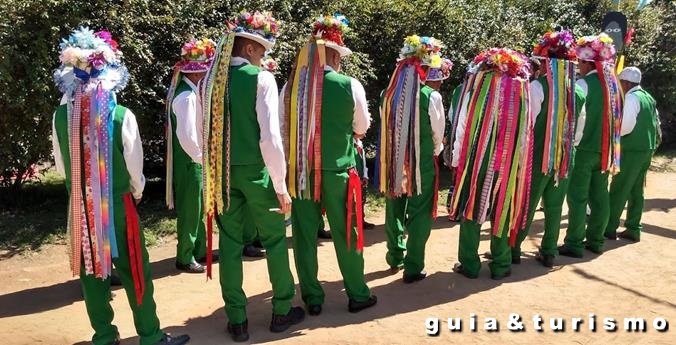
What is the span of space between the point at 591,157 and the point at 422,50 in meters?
2.14

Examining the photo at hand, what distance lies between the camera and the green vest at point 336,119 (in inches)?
170

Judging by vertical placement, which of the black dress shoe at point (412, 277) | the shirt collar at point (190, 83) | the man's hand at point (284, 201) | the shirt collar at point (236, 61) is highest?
the shirt collar at point (236, 61)

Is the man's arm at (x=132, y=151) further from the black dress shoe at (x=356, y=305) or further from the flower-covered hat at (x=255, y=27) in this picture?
the black dress shoe at (x=356, y=305)

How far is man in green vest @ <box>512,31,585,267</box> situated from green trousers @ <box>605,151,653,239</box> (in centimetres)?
126

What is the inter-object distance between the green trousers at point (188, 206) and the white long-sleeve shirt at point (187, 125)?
0.25 meters

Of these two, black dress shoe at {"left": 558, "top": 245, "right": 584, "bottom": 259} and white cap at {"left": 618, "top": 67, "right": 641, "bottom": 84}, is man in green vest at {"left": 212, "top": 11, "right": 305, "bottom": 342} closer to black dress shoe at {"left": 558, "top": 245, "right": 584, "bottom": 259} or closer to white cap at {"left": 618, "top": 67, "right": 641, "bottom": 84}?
black dress shoe at {"left": 558, "top": 245, "right": 584, "bottom": 259}

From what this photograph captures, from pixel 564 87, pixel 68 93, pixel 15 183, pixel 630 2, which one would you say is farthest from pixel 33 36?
pixel 630 2

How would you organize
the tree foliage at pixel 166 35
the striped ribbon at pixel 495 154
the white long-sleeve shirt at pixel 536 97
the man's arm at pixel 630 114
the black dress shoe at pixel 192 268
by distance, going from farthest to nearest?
1. the man's arm at pixel 630 114
2. the tree foliage at pixel 166 35
3. the black dress shoe at pixel 192 268
4. the white long-sleeve shirt at pixel 536 97
5. the striped ribbon at pixel 495 154

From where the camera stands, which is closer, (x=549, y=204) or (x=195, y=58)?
(x=195, y=58)

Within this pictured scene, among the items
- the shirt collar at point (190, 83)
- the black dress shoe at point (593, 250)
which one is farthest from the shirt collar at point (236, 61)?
the black dress shoe at point (593, 250)

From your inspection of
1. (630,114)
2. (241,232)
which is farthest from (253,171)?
(630,114)

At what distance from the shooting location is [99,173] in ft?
12.3

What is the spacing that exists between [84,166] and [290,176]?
1420mm

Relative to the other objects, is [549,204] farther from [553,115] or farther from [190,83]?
[190,83]
